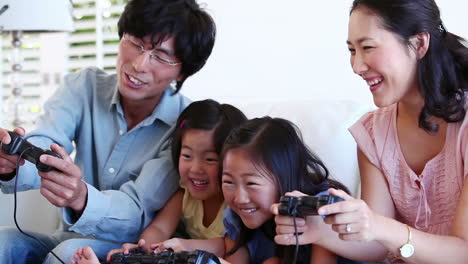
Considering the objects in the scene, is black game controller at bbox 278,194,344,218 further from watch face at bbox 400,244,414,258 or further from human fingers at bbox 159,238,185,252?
human fingers at bbox 159,238,185,252

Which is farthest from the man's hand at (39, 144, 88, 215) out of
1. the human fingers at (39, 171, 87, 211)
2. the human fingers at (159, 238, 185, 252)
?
the human fingers at (159, 238, 185, 252)

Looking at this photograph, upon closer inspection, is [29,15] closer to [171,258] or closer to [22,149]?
[22,149]

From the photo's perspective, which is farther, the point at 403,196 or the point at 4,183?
the point at 4,183

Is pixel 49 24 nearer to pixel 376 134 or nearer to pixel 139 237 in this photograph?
pixel 139 237

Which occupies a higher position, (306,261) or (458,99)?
(458,99)

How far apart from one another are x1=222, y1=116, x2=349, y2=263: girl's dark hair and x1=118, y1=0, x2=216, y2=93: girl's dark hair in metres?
0.29

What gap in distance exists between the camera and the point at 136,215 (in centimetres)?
158

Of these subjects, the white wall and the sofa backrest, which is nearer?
the sofa backrest

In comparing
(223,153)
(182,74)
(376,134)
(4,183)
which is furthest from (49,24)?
(376,134)

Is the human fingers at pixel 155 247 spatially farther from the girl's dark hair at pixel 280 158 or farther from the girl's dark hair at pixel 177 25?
the girl's dark hair at pixel 177 25

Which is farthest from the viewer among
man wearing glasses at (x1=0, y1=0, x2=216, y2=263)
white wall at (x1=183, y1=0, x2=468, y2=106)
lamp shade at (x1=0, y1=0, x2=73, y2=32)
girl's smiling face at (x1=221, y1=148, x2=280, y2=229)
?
lamp shade at (x1=0, y1=0, x2=73, y2=32)

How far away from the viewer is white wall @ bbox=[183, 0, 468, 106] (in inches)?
85.2

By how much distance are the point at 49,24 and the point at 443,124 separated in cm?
158

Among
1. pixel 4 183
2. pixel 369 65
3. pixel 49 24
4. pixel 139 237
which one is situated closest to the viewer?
pixel 369 65
